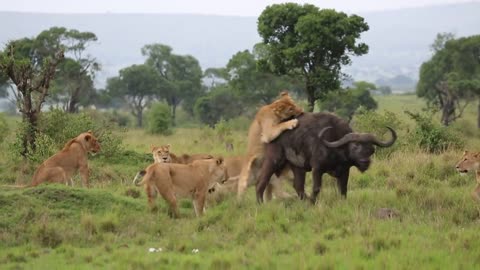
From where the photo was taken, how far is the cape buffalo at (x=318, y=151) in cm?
1053

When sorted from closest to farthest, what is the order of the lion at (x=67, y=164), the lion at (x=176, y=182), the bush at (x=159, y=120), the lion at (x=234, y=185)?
the lion at (x=176, y=182) → the lion at (x=234, y=185) → the lion at (x=67, y=164) → the bush at (x=159, y=120)

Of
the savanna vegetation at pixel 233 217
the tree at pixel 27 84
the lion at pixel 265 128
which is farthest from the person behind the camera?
the tree at pixel 27 84

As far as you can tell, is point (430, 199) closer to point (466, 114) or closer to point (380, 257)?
point (380, 257)

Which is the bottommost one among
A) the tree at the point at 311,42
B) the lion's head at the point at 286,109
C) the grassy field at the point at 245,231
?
the grassy field at the point at 245,231

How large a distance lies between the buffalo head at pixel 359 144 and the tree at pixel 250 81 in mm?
35540

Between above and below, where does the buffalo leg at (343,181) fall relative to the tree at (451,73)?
below

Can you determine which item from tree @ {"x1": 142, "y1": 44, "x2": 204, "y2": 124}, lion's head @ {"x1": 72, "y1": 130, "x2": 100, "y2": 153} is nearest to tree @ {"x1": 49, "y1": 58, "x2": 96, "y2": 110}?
tree @ {"x1": 142, "y1": 44, "x2": 204, "y2": 124}

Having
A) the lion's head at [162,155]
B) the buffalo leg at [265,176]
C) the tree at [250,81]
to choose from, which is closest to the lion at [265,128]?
the buffalo leg at [265,176]

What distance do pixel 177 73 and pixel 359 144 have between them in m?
54.6

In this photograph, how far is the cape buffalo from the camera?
34.6ft

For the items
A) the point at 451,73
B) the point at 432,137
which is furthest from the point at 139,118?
the point at 432,137

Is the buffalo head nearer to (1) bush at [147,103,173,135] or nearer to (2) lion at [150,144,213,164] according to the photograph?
(2) lion at [150,144,213,164]

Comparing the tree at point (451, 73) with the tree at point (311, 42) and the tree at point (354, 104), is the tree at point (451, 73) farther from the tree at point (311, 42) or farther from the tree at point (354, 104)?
the tree at point (311, 42)

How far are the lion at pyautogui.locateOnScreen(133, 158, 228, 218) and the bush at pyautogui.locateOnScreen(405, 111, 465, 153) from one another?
994cm
